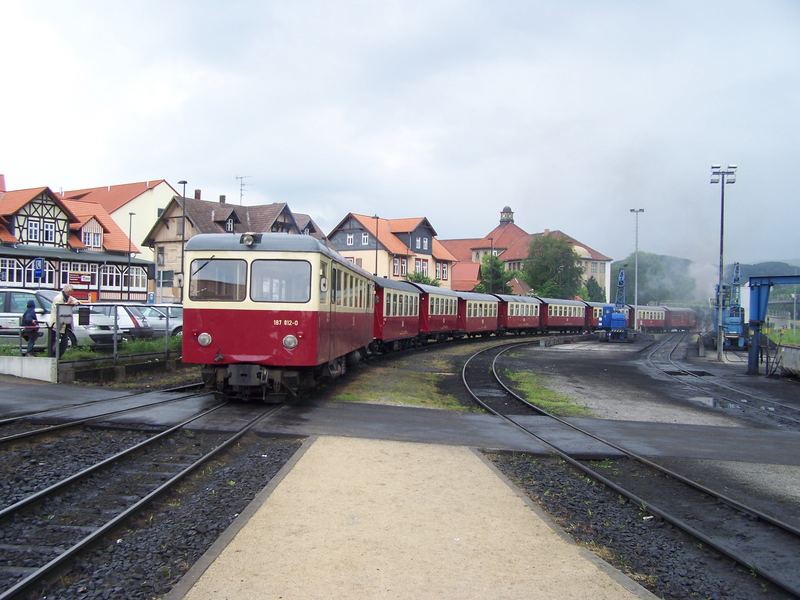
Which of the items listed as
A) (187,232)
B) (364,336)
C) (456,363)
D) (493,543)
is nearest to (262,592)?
(493,543)

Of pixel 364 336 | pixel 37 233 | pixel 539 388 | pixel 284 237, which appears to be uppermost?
pixel 37 233

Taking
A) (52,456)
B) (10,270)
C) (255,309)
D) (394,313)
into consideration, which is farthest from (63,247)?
(52,456)

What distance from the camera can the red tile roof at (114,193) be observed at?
72.1 metres

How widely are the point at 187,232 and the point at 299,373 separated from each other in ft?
171

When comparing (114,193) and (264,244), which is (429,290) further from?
(114,193)

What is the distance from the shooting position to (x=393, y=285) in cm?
2516

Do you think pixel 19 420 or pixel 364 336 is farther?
pixel 364 336

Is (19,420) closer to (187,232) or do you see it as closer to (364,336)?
(364,336)

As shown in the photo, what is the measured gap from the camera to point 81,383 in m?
14.2

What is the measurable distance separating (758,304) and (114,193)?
68067 millimetres

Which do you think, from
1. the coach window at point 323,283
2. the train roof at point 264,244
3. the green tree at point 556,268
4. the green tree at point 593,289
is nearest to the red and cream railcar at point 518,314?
the coach window at point 323,283

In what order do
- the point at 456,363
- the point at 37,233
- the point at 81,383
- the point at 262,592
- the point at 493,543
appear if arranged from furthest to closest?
the point at 37,233 < the point at 456,363 < the point at 81,383 < the point at 493,543 < the point at 262,592

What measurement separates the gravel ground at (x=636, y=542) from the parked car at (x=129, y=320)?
1386 centimetres

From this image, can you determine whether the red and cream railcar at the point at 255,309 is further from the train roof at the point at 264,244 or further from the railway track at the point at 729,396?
the railway track at the point at 729,396
